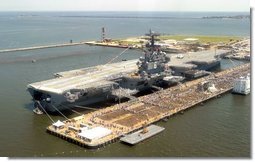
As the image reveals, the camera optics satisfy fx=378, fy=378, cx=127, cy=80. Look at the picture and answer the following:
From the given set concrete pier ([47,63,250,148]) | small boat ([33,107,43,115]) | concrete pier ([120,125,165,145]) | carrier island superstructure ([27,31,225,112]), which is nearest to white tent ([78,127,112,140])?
concrete pier ([47,63,250,148])

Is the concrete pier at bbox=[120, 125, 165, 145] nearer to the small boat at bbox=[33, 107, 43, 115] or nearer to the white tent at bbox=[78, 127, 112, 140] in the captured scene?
the white tent at bbox=[78, 127, 112, 140]

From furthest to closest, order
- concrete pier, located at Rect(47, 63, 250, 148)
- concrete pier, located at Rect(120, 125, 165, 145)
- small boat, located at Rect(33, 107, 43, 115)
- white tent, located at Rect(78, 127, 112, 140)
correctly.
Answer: small boat, located at Rect(33, 107, 43, 115) → concrete pier, located at Rect(47, 63, 250, 148) → white tent, located at Rect(78, 127, 112, 140) → concrete pier, located at Rect(120, 125, 165, 145)

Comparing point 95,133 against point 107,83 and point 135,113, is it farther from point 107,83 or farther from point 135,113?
point 107,83

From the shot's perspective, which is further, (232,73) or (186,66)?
(232,73)

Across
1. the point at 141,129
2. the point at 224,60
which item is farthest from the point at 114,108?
the point at 224,60

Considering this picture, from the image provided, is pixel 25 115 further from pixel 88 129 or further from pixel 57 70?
pixel 57 70

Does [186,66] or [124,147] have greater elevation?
[186,66]
